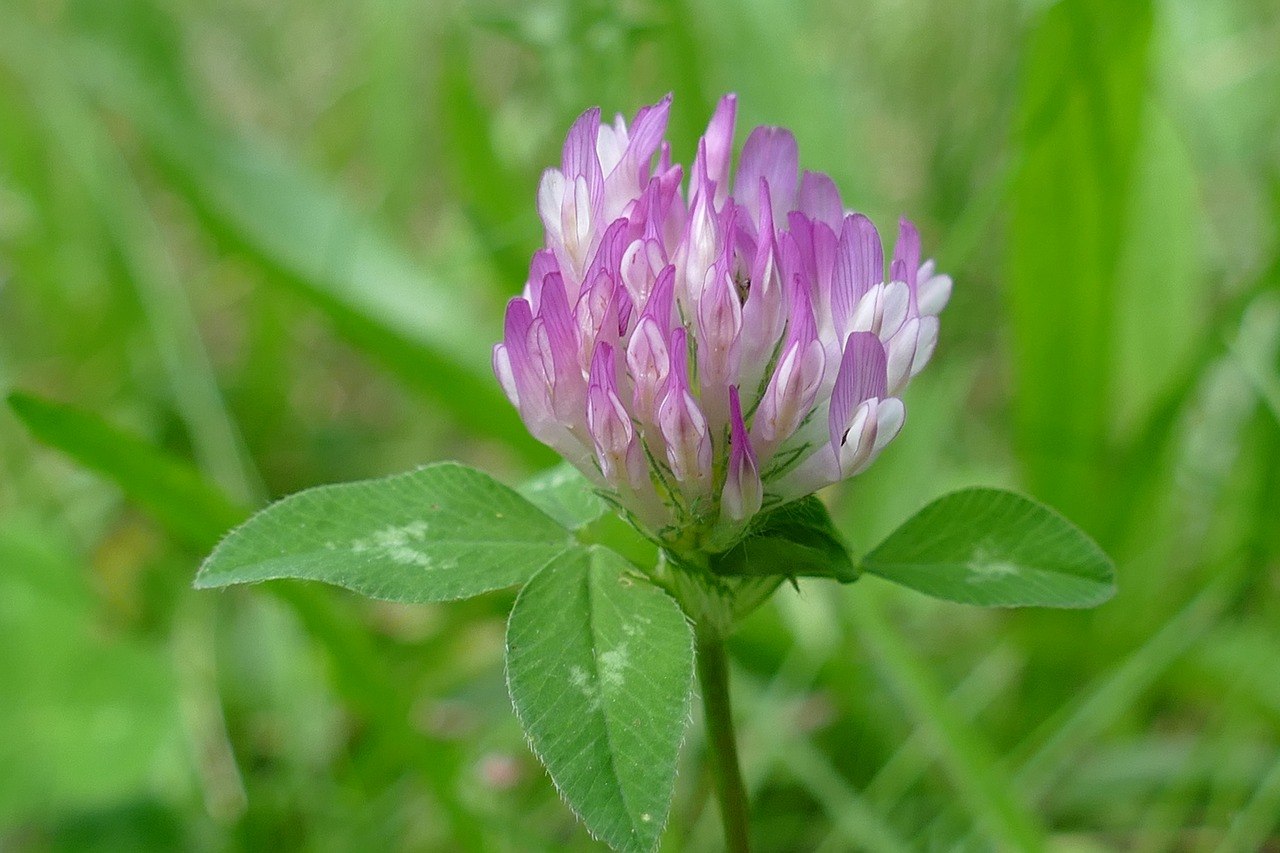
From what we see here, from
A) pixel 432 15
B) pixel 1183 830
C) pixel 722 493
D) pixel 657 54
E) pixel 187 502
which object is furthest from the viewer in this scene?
pixel 432 15

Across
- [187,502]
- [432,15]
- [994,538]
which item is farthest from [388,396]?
[994,538]

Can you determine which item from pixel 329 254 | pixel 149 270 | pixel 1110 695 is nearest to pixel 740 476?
pixel 1110 695

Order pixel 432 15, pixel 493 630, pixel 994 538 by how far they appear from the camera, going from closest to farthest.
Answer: pixel 994 538
pixel 493 630
pixel 432 15

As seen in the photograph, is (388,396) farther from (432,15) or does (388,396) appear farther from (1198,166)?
(1198,166)

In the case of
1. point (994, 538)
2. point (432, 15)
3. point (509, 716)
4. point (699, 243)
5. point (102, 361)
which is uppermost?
point (432, 15)

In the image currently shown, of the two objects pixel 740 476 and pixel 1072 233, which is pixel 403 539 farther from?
pixel 1072 233

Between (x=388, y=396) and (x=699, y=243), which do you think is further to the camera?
(x=388, y=396)

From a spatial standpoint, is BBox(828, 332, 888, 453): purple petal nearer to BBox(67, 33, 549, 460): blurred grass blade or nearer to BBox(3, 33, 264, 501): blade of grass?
BBox(67, 33, 549, 460): blurred grass blade
